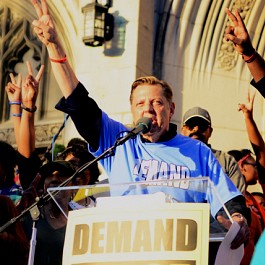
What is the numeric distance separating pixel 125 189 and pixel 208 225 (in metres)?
0.39

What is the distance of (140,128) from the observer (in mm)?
3379

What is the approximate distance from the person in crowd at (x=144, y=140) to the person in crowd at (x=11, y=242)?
930 millimetres

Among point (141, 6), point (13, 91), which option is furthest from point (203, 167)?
point (141, 6)

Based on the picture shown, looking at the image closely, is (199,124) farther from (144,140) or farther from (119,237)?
(119,237)

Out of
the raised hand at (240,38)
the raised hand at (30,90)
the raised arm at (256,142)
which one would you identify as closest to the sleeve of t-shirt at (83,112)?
the raised hand at (240,38)

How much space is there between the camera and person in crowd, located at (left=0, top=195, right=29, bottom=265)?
4.47 meters

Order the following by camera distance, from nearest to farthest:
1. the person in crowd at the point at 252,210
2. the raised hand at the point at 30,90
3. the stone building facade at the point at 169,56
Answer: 1. the person in crowd at the point at 252,210
2. the raised hand at the point at 30,90
3. the stone building facade at the point at 169,56

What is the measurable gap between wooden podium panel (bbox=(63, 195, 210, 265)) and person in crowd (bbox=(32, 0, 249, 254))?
0.62m

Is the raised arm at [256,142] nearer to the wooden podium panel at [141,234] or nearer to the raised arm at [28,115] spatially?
the raised arm at [28,115]

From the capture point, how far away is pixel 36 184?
4926mm

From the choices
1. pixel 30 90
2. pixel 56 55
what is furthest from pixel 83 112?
pixel 30 90

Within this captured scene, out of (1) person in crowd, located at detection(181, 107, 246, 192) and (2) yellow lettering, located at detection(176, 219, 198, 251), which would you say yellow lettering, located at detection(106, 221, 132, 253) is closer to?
(2) yellow lettering, located at detection(176, 219, 198, 251)

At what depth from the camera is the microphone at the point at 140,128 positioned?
10.9ft

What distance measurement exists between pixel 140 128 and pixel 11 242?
146 cm
